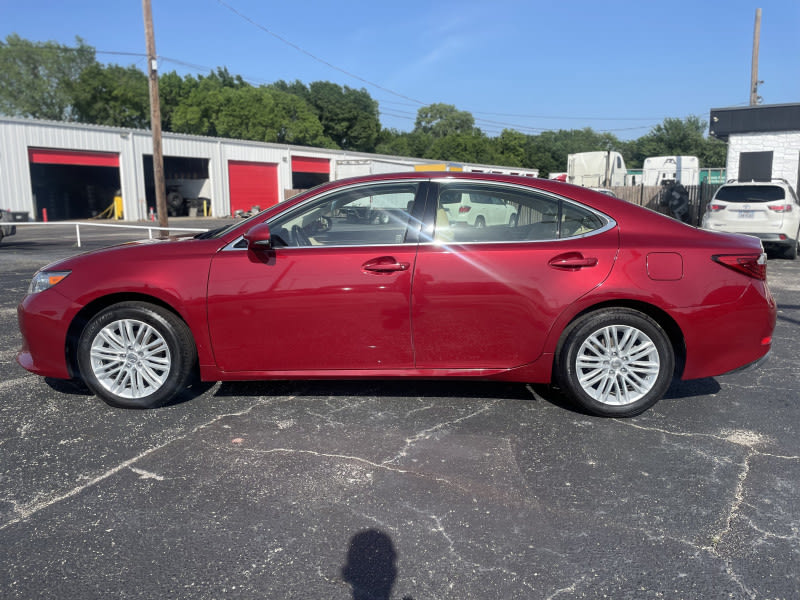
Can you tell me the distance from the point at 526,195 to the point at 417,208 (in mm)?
739

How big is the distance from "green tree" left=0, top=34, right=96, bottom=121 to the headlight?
7430 cm

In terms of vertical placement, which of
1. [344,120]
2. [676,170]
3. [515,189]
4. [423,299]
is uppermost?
[344,120]

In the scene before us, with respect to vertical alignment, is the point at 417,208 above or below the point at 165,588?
above

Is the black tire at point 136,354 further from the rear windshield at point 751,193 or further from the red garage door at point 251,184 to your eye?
the red garage door at point 251,184

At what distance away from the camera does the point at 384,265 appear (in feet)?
12.8

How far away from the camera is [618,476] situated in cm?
328

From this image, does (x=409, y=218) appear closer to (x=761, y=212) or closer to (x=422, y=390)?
(x=422, y=390)

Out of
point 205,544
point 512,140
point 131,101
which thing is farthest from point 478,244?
point 512,140

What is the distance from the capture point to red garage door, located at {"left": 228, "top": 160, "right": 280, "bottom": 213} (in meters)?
40.8

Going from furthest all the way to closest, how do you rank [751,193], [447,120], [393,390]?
[447,120] → [751,193] → [393,390]

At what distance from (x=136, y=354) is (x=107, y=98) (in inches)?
2578

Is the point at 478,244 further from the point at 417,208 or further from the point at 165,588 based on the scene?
the point at 165,588

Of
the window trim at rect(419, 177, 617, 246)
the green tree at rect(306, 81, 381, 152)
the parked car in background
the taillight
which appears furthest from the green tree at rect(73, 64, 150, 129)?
the taillight

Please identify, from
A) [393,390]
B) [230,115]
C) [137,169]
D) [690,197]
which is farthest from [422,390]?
[230,115]
